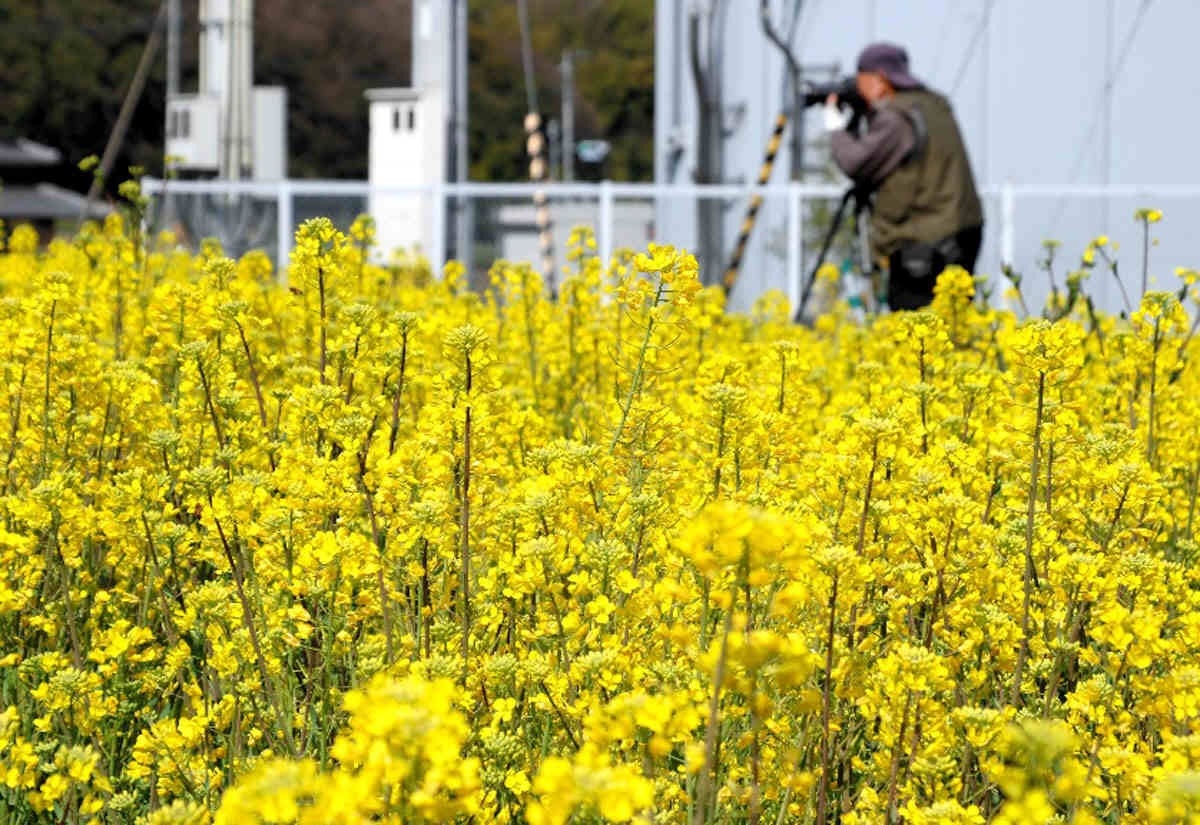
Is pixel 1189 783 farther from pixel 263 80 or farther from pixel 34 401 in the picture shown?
pixel 263 80

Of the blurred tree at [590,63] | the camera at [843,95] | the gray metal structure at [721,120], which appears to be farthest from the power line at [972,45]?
the blurred tree at [590,63]

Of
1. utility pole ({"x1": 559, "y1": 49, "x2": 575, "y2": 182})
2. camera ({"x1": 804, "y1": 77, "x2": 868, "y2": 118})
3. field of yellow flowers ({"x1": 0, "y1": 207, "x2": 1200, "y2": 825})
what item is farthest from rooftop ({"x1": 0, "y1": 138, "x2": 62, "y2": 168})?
field of yellow flowers ({"x1": 0, "y1": 207, "x2": 1200, "y2": 825})

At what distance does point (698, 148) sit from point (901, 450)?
599 inches

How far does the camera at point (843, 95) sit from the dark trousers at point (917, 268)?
70 cm

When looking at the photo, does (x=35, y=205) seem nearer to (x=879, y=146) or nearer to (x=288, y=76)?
(x=288, y=76)

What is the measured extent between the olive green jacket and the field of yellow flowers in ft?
12.5

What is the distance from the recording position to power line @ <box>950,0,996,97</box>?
14.6 meters

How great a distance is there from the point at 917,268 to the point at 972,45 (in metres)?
7.59

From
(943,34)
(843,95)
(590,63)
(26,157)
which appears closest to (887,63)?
(843,95)

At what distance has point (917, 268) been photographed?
300 inches

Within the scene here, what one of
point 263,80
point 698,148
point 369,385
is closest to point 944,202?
point 369,385

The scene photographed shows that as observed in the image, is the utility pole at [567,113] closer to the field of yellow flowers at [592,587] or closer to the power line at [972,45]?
the power line at [972,45]

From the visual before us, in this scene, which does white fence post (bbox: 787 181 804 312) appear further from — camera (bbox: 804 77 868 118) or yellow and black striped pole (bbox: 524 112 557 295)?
camera (bbox: 804 77 868 118)

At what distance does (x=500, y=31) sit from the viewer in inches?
2657
